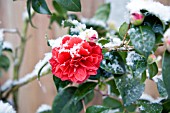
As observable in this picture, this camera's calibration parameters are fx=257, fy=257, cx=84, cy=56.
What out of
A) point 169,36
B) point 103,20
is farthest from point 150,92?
point 169,36

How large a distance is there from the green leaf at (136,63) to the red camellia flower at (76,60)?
0.07 meters

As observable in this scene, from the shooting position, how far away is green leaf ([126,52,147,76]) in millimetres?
447

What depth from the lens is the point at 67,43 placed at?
42 centimetres

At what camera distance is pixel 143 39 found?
0.40 m

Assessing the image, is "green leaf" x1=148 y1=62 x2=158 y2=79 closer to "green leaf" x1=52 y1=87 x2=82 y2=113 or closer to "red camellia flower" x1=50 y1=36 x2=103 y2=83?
"red camellia flower" x1=50 y1=36 x2=103 y2=83

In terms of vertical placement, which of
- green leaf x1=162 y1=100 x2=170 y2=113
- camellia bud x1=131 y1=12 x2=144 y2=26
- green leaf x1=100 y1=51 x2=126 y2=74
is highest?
camellia bud x1=131 y1=12 x2=144 y2=26

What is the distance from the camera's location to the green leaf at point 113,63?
1.73ft

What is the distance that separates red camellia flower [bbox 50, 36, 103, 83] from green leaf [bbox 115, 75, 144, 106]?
115 mm

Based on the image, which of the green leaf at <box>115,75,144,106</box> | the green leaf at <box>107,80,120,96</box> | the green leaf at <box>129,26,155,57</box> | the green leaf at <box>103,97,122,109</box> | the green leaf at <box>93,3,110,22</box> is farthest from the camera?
the green leaf at <box>93,3,110,22</box>

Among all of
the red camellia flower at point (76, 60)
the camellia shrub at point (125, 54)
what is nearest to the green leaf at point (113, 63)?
the camellia shrub at point (125, 54)

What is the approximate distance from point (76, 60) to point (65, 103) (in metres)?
0.20

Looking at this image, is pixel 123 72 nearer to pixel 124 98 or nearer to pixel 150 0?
pixel 124 98

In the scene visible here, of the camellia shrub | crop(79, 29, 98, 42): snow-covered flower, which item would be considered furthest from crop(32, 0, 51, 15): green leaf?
crop(79, 29, 98, 42): snow-covered flower

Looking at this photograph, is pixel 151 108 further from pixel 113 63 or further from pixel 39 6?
pixel 39 6
